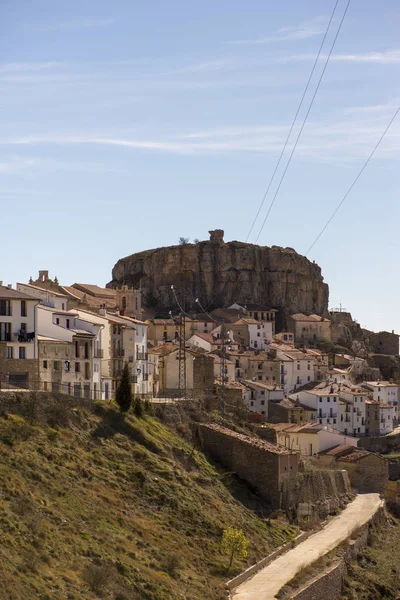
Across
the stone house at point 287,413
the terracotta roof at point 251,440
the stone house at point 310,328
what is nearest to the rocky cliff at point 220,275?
the stone house at point 310,328

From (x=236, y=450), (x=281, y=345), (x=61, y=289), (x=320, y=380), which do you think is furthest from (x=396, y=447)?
(x=236, y=450)

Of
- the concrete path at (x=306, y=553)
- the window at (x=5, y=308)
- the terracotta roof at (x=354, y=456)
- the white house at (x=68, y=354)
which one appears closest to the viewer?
the concrete path at (x=306, y=553)

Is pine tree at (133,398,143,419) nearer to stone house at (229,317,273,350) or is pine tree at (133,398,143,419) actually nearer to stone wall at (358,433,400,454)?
stone wall at (358,433,400,454)

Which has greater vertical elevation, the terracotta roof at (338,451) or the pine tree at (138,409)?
the pine tree at (138,409)

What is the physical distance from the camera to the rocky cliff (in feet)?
525

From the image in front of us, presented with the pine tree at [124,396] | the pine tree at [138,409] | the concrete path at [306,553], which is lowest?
the concrete path at [306,553]

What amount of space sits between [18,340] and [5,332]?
2.91 feet

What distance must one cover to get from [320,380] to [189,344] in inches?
629

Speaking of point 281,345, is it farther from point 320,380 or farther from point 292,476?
point 292,476

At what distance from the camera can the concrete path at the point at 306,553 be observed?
53812 millimetres

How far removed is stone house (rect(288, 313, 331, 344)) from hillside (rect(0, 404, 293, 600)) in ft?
278

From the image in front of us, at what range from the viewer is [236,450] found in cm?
6994

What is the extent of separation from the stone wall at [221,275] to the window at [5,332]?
89.7m

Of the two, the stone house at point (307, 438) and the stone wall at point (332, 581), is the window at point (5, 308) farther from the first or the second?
the stone house at point (307, 438)
